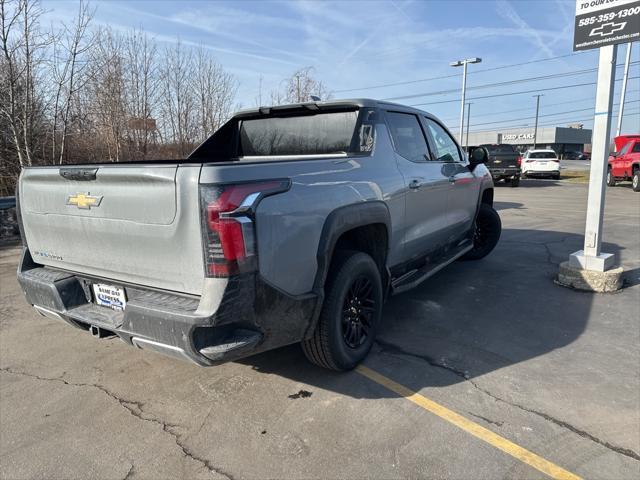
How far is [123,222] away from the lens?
8.63 ft

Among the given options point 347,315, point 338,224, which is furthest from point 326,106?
point 347,315

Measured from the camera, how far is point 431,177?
14.7 ft

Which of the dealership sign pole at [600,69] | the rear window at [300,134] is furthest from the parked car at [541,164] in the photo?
the rear window at [300,134]

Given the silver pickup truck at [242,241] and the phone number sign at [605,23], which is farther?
the phone number sign at [605,23]

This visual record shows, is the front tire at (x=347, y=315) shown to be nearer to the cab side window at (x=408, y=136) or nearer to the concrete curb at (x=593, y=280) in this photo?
the cab side window at (x=408, y=136)

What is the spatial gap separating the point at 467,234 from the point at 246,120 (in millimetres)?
3168

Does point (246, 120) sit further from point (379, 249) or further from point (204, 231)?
point (204, 231)

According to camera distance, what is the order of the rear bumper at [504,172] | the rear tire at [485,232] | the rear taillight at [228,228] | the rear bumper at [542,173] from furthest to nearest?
the rear bumper at [542,173]
the rear bumper at [504,172]
the rear tire at [485,232]
the rear taillight at [228,228]

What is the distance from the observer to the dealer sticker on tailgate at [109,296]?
280 centimetres

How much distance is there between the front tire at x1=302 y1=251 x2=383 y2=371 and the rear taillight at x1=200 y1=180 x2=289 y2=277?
874mm

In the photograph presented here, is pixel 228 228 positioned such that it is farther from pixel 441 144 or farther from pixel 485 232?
pixel 485 232

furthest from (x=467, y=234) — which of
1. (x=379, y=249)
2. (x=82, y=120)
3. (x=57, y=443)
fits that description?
(x=82, y=120)

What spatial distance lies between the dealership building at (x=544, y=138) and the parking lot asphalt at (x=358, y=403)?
93.1 meters

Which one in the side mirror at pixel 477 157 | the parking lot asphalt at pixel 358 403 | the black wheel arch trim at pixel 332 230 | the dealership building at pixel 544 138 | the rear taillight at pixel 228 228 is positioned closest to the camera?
the rear taillight at pixel 228 228
